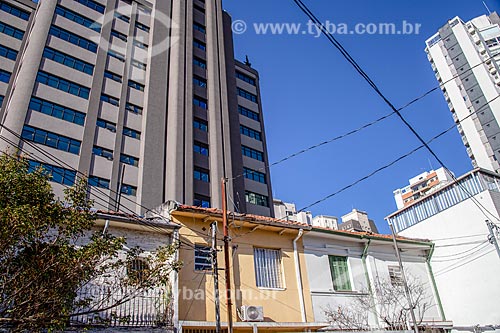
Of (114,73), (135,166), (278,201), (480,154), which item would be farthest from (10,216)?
(480,154)

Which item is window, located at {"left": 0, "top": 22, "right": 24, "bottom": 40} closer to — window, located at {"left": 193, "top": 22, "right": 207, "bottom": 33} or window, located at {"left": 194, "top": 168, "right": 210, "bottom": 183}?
window, located at {"left": 193, "top": 22, "right": 207, "bottom": 33}

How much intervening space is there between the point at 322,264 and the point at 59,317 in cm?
1157

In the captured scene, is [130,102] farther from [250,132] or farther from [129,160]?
[250,132]

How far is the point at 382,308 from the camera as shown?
17.5m

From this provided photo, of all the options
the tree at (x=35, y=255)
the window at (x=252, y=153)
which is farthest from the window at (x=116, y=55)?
the tree at (x=35, y=255)

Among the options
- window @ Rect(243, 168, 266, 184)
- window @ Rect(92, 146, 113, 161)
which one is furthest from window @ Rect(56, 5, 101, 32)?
window @ Rect(243, 168, 266, 184)

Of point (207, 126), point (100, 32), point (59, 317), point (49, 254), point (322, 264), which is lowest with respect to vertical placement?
point (59, 317)

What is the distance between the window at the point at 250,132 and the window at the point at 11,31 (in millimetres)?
22192

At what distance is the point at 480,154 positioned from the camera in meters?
66.9

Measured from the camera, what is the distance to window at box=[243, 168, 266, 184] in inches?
1547

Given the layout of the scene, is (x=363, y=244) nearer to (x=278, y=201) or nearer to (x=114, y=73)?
(x=114, y=73)

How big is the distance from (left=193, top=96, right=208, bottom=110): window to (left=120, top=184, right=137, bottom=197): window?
37.0 feet

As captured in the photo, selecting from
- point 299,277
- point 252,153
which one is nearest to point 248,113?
point 252,153

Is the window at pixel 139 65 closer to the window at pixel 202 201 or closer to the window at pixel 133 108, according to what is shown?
the window at pixel 133 108
